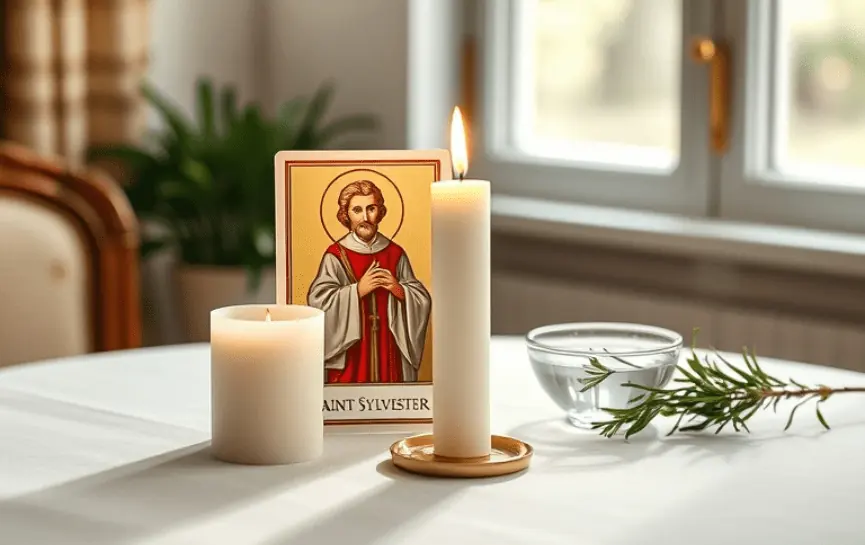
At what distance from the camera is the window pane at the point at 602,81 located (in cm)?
247

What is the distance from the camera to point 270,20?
292 centimetres

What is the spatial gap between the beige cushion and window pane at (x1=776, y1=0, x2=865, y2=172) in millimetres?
1234

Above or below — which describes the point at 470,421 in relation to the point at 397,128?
below

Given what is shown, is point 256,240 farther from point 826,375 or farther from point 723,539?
point 723,539

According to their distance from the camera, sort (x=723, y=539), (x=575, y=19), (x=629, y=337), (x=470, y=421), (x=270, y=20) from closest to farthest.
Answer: (x=723, y=539) < (x=470, y=421) < (x=629, y=337) < (x=575, y=19) < (x=270, y=20)

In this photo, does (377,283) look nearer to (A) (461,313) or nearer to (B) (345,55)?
(A) (461,313)

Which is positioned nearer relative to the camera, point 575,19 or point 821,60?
point 821,60

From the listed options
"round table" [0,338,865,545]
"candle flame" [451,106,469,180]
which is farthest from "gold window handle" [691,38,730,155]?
"candle flame" [451,106,469,180]

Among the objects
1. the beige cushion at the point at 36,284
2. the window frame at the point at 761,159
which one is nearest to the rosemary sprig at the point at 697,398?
the beige cushion at the point at 36,284

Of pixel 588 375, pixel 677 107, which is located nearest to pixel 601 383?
pixel 588 375

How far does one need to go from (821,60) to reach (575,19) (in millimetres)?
516

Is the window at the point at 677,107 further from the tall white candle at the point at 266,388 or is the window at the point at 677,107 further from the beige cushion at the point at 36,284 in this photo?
the tall white candle at the point at 266,388

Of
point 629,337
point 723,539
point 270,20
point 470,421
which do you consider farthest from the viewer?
point 270,20

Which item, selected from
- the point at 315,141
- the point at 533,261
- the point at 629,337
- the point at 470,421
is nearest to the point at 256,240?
the point at 315,141
